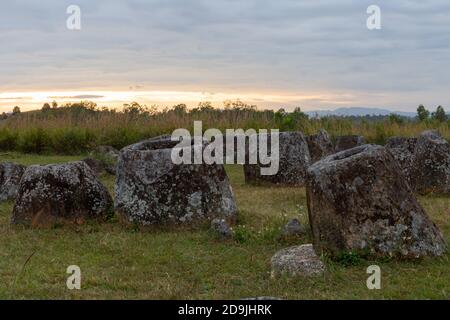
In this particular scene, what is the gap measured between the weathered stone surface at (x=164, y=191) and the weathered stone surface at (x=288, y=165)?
5.24m

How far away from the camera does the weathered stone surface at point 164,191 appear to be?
930cm

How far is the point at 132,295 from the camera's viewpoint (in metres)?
6.38

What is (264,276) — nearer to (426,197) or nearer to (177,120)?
(426,197)

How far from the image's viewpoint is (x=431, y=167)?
13328mm

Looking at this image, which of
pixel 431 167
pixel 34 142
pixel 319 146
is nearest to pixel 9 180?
pixel 319 146

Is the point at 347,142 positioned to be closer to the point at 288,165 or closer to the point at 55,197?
the point at 288,165

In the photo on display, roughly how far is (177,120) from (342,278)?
55.5 feet

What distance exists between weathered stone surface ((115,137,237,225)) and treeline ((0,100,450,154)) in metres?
11.8

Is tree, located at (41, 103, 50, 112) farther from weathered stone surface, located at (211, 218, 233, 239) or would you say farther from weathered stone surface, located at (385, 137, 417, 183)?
weathered stone surface, located at (211, 218, 233, 239)

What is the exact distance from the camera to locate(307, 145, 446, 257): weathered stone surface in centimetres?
757
